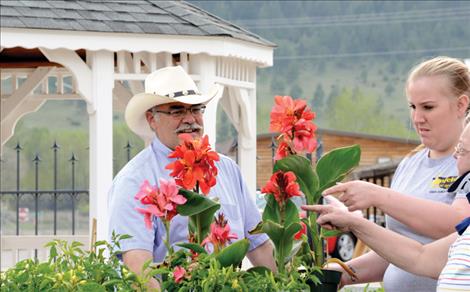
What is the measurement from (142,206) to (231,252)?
66 cm

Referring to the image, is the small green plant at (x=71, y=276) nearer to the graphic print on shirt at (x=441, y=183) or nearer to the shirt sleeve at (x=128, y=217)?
the shirt sleeve at (x=128, y=217)

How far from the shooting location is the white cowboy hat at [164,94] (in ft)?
14.0

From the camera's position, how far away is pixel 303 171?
3531 mm

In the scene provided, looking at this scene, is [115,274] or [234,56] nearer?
[115,274]

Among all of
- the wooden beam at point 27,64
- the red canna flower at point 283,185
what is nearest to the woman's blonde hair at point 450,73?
the red canna flower at point 283,185

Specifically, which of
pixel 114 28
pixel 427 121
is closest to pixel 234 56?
pixel 114 28

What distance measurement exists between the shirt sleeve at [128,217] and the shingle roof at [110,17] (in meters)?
5.72

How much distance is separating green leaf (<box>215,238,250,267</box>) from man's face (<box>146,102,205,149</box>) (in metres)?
0.91

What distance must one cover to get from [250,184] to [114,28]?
2.30 meters

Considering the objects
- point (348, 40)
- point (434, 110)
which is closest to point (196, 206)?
point (434, 110)

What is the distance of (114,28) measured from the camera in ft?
32.0

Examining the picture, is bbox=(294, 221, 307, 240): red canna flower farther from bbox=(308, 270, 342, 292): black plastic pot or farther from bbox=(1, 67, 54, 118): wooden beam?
bbox=(1, 67, 54, 118): wooden beam

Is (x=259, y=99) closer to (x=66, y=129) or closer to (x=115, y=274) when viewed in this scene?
(x=66, y=129)

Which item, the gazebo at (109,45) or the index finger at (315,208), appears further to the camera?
the gazebo at (109,45)
